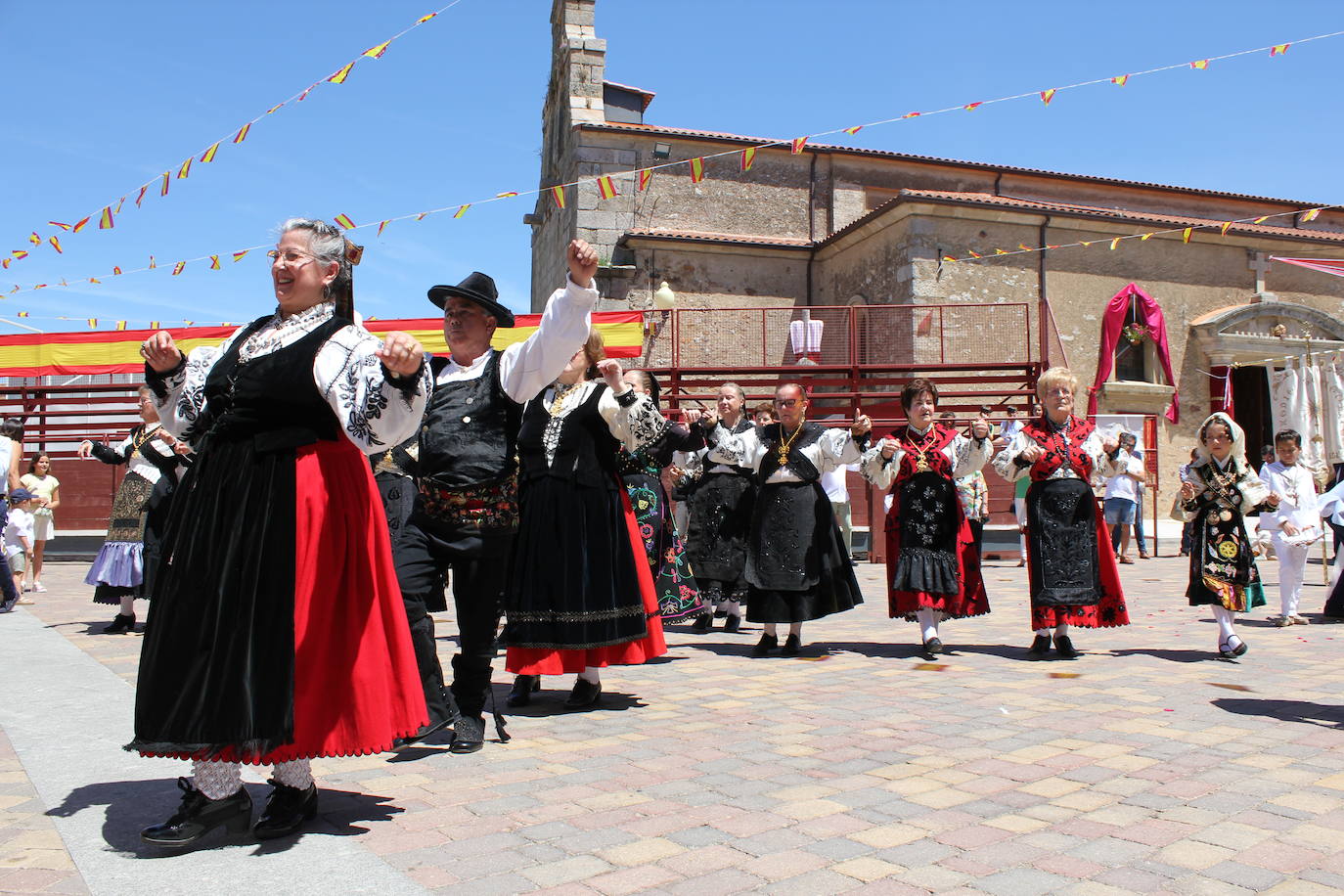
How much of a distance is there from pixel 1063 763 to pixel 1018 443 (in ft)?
10.9

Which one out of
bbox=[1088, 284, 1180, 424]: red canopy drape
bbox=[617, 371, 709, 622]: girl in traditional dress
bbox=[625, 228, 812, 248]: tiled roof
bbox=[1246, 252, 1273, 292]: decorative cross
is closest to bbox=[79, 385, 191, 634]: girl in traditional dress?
bbox=[617, 371, 709, 622]: girl in traditional dress

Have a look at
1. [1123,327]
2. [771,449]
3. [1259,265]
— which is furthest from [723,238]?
[771,449]

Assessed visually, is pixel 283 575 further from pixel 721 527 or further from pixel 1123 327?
pixel 1123 327

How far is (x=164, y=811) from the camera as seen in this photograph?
3.29 meters

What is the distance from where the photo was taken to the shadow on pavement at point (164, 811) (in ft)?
9.74

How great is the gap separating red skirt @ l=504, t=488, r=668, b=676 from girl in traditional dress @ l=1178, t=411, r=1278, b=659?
3937 mm

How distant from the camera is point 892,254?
23.3 meters

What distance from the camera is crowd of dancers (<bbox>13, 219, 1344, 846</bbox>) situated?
9.70 ft

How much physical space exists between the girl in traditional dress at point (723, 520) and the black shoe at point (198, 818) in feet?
16.6

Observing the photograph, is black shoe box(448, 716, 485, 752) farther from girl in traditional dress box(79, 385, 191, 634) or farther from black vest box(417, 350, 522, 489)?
girl in traditional dress box(79, 385, 191, 634)

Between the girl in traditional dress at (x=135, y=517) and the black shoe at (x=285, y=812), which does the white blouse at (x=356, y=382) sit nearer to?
the black shoe at (x=285, y=812)

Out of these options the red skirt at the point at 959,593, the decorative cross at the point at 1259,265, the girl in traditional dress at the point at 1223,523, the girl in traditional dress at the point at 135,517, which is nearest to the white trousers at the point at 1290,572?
the girl in traditional dress at the point at 1223,523

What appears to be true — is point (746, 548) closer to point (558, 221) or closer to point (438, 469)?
point (438, 469)

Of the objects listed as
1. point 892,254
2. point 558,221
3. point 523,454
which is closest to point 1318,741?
point 523,454
